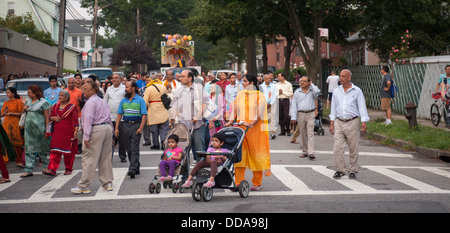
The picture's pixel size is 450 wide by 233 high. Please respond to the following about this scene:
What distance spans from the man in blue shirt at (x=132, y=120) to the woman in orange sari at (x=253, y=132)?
2310mm

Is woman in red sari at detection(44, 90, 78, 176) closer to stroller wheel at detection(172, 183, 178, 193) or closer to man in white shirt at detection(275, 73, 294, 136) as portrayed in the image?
stroller wheel at detection(172, 183, 178, 193)

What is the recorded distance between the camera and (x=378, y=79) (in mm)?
28781

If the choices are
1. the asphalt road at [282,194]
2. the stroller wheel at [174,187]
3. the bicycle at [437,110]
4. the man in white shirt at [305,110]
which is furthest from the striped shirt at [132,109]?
the bicycle at [437,110]

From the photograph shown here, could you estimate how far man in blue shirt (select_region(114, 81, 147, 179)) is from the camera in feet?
37.9

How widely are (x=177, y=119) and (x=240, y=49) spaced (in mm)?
54168

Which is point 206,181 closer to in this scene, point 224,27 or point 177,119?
point 177,119

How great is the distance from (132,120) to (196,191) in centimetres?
312

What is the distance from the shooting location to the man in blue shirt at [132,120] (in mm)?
11547

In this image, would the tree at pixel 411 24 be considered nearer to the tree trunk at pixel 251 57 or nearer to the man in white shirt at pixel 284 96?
the tree trunk at pixel 251 57

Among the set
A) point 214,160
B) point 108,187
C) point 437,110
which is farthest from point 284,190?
point 437,110

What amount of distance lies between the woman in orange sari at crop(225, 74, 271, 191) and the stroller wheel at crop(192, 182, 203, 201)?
899mm

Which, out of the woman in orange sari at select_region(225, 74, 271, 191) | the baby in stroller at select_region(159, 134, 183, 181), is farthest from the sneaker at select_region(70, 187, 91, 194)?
the woman in orange sari at select_region(225, 74, 271, 191)

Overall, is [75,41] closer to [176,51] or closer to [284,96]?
[176,51]

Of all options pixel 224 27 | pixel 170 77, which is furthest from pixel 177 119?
pixel 224 27
